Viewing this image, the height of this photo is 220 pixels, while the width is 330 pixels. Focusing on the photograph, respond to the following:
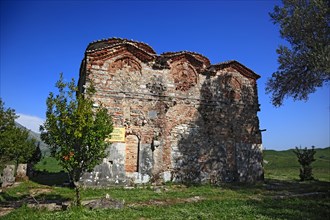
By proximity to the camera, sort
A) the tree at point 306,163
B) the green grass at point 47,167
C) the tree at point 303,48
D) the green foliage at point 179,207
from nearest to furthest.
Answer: the green foliage at point 179,207 < the tree at point 303,48 < the tree at point 306,163 < the green grass at point 47,167

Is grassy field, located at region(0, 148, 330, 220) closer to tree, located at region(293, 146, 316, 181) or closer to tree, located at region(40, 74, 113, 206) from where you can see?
tree, located at region(40, 74, 113, 206)

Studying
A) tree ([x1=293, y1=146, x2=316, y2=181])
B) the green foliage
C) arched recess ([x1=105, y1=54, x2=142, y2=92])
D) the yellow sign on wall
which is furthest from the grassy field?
tree ([x1=293, y1=146, x2=316, y2=181])

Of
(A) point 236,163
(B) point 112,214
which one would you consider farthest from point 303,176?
(B) point 112,214

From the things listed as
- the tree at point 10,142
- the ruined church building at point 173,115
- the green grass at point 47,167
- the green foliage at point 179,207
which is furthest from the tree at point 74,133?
the green grass at point 47,167

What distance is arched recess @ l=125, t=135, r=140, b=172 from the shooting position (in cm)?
1420

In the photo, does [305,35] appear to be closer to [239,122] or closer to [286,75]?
[286,75]

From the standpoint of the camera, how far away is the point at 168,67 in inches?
639

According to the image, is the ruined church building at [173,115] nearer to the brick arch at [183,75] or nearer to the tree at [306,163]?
the brick arch at [183,75]

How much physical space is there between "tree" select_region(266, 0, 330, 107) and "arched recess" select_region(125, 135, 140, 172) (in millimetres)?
9907

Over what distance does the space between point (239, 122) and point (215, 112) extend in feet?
6.48

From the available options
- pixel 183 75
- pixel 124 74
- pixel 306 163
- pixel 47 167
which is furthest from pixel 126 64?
pixel 47 167

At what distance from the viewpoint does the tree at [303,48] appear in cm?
1338

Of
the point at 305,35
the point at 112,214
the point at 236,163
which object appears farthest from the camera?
the point at 236,163

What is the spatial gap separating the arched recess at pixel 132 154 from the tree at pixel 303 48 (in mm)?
9907
